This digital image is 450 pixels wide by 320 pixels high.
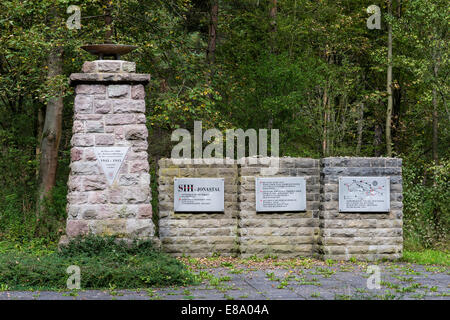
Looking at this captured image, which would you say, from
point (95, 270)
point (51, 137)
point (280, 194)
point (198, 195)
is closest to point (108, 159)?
point (95, 270)

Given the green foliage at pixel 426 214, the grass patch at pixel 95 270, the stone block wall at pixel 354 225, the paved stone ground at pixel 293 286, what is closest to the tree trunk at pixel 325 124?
the green foliage at pixel 426 214

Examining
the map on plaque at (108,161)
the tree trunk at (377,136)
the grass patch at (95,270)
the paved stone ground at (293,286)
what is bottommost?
the paved stone ground at (293,286)

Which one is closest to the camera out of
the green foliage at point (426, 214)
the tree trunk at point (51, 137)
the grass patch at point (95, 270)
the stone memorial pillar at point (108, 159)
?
the grass patch at point (95, 270)

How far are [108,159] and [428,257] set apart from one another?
6441 millimetres

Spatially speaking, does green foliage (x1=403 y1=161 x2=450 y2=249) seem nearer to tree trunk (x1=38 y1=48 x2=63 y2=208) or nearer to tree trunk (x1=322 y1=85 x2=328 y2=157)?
tree trunk (x1=322 y1=85 x2=328 y2=157)

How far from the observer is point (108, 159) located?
10.1 metres

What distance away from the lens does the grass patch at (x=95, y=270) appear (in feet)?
26.9

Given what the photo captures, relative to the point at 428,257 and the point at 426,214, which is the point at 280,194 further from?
the point at 426,214

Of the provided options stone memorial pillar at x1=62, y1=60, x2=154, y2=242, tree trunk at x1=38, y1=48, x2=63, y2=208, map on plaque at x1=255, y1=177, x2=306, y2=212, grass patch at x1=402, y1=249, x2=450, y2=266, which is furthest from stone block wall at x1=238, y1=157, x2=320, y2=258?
tree trunk at x1=38, y1=48, x2=63, y2=208

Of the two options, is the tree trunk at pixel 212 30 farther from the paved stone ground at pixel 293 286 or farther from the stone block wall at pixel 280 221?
the paved stone ground at pixel 293 286

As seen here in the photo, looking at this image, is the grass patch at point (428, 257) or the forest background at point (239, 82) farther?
the forest background at point (239, 82)

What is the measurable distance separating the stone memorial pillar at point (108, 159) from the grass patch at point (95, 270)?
1.97 feet

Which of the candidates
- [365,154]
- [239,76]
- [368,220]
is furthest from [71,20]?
[365,154]

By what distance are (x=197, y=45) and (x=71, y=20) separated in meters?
7.22
